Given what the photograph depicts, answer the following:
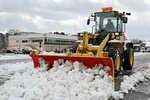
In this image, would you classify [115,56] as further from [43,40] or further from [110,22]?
[43,40]

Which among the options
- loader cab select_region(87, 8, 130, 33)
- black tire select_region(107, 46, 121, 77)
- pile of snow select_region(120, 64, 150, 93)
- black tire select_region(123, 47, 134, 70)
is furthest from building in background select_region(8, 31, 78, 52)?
black tire select_region(107, 46, 121, 77)

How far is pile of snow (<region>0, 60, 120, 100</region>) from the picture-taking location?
6978mm

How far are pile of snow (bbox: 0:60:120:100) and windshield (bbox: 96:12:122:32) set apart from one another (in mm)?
3200

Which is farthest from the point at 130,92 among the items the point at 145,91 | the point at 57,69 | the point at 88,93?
the point at 57,69

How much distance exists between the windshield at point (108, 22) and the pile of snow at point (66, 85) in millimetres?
3200

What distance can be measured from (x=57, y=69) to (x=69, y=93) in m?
3.13

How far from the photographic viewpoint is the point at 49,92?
23.5 ft

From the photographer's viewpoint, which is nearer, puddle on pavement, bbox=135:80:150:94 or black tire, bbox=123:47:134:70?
puddle on pavement, bbox=135:80:150:94

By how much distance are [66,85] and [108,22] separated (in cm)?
569

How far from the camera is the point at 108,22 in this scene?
519 inches

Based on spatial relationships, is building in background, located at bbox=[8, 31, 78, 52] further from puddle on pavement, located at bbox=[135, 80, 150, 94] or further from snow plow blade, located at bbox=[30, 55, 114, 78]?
puddle on pavement, located at bbox=[135, 80, 150, 94]

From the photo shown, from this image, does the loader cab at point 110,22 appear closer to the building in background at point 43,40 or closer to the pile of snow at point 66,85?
the pile of snow at point 66,85

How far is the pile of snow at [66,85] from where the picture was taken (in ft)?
22.9

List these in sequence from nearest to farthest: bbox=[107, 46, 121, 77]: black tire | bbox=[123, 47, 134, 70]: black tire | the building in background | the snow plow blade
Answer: the snow plow blade, bbox=[107, 46, 121, 77]: black tire, bbox=[123, 47, 134, 70]: black tire, the building in background
